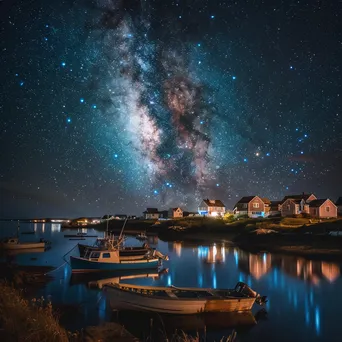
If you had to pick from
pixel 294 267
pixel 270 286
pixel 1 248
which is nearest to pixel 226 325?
pixel 270 286

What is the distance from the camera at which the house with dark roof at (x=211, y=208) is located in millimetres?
145863

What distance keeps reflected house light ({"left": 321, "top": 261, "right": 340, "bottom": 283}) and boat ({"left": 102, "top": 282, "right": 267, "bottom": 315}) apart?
1863cm

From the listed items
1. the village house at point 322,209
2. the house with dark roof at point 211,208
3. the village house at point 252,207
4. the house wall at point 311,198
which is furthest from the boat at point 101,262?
the house with dark roof at point 211,208

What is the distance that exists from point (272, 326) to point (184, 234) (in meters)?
83.6

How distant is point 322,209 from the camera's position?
97375mm

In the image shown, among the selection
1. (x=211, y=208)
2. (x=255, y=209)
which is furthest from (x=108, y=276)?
(x=211, y=208)

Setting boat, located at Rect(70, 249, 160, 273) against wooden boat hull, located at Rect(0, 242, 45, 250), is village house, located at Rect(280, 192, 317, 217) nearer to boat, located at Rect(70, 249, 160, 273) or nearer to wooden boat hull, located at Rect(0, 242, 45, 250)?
wooden boat hull, located at Rect(0, 242, 45, 250)

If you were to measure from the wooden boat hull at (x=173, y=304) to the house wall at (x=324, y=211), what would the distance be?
7974 centimetres

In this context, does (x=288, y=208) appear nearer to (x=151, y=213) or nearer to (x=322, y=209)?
(x=322, y=209)

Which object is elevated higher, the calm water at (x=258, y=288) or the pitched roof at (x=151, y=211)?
the pitched roof at (x=151, y=211)

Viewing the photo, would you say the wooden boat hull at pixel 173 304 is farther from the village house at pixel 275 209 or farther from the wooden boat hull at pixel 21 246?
the village house at pixel 275 209

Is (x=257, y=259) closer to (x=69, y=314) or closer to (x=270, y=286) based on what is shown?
(x=270, y=286)

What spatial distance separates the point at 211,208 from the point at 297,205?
151 ft

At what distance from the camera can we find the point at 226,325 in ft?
75.4
